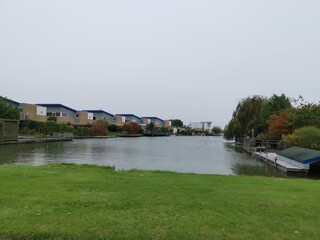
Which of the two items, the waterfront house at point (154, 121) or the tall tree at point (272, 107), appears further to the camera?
the waterfront house at point (154, 121)

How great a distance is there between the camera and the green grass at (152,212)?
4.48m

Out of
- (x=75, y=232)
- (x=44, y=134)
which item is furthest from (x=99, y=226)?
→ (x=44, y=134)

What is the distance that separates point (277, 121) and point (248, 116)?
12521 millimetres

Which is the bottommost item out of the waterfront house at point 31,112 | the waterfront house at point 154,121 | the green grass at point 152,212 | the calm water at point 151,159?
the calm water at point 151,159

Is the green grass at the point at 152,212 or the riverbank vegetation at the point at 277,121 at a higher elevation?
the riverbank vegetation at the point at 277,121

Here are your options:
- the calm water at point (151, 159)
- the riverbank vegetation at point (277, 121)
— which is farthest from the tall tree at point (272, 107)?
the calm water at point (151, 159)

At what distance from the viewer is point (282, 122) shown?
38.1 m

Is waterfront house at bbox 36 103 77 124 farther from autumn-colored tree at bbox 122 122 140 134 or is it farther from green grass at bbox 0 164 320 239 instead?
green grass at bbox 0 164 320 239

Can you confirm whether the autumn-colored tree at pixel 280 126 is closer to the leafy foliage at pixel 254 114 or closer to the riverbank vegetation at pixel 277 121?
the riverbank vegetation at pixel 277 121

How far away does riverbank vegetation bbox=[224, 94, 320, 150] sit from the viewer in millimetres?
30711

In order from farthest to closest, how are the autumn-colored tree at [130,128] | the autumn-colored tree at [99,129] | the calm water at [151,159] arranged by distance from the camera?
1. the autumn-colored tree at [130,128]
2. the autumn-colored tree at [99,129]
3. the calm water at [151,159]

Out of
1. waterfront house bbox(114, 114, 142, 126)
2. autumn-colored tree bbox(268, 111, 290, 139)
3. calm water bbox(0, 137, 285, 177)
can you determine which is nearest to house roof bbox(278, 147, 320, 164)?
calm water bbox(0, 137, 285, 177)

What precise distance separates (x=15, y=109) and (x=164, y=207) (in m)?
57.0

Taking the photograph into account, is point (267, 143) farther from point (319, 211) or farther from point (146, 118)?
point (146, 118)
